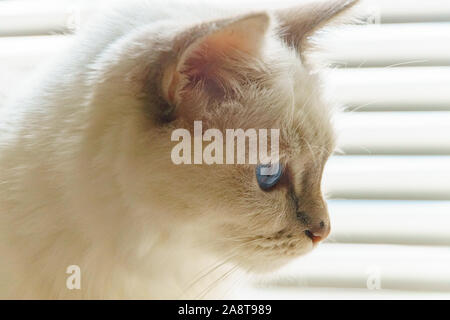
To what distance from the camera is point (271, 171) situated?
0.84 metres

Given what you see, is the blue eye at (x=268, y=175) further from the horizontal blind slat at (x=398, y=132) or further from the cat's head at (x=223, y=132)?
the horizontal blind slat at (x=398, y=132)

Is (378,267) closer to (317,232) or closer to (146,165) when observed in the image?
(317,232)

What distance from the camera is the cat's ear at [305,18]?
0.91 m

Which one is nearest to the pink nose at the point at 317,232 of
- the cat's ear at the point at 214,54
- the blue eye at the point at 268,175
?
the blue eye at the point at 268,175

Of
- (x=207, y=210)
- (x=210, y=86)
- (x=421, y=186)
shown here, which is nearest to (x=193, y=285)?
(x=207, y=210)

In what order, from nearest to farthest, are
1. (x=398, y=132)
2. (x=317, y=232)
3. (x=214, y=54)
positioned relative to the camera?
1. (x=214, y=54)
2. (x=317, y=232)
3. (x=398, y=132)

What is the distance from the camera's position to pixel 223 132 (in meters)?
0.80

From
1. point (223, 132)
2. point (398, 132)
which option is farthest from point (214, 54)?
point (398, 132)

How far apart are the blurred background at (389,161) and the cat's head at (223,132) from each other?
31cm

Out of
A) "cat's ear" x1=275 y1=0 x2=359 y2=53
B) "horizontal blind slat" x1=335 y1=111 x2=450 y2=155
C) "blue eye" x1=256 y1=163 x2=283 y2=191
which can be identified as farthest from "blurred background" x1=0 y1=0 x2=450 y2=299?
"blue eye" x1=256 y1=163 x2=283 y2=191

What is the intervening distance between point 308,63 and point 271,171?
0.86 feet

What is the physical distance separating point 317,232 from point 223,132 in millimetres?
235

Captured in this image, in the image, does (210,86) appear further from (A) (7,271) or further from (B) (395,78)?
(B) (395,78)
